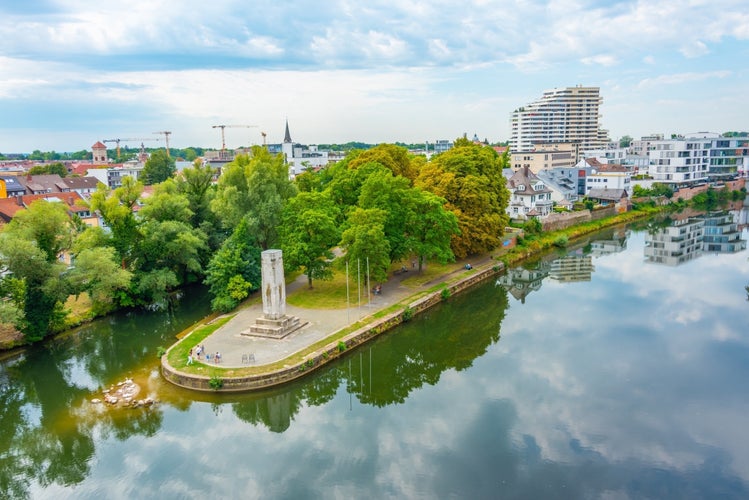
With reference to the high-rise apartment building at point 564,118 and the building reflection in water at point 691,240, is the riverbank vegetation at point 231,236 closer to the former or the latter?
the building reflection in water at point 691,240

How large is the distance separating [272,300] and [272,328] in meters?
1.40

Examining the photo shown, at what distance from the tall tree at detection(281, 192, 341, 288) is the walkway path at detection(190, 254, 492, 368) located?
2.68 metres

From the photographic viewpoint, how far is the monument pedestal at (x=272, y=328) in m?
26.5

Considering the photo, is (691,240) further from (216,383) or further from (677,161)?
(216,383)

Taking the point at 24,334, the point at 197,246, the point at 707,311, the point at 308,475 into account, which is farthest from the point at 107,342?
the point at 707,311

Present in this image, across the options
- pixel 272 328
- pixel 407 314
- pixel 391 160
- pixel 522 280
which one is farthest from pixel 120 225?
pixel 522 280

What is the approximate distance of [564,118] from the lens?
13000 centimetres

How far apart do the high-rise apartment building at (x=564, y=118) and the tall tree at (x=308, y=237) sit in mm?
103809

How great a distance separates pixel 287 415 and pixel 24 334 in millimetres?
16818

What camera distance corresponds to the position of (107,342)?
29922 millimetres

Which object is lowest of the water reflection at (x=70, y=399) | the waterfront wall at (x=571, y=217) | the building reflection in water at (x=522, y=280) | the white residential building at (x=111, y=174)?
the water reflection at (x=70, y=399)

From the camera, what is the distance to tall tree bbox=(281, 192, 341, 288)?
32.2 meters

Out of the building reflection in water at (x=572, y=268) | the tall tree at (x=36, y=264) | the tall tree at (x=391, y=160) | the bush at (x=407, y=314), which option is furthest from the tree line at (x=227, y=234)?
the building reflection in water at (x=572, y=268)

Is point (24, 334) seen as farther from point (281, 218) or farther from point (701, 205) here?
point (701, 205)
